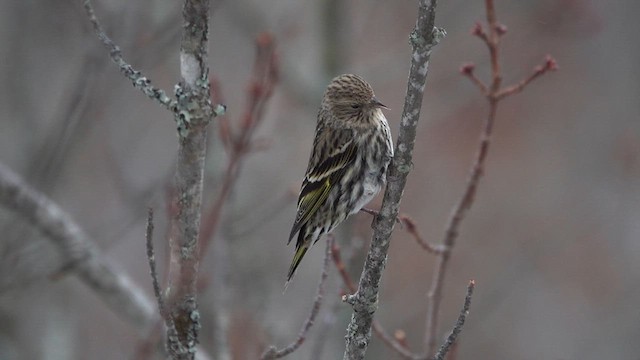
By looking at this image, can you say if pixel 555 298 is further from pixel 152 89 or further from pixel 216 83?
pixel 152 89

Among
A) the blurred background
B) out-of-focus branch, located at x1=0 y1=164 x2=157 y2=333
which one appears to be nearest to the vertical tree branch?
out-of-focus branch, located at x1=0 y1=164 x2=157 y2=333

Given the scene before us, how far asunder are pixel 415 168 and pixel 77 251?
6701mm

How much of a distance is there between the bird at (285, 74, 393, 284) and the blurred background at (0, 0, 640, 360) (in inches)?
83.6

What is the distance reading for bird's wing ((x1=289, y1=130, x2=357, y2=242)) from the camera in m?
4.98

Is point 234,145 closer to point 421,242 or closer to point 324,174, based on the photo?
point 324,174

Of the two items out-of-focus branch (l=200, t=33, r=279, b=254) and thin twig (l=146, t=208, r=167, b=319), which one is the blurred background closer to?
out-of-focus branch (l=200, t=33, r=279, b=254)

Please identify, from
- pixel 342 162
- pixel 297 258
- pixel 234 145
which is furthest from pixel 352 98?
pixel 297 258

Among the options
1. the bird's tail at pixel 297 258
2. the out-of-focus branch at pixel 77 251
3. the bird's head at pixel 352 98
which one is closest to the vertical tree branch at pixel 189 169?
the bird's tail at pixel 297 258

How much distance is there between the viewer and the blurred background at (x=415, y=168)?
27.0ft

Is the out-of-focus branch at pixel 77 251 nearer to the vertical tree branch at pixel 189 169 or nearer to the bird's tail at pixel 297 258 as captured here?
the bird's tail at pixel 297 258

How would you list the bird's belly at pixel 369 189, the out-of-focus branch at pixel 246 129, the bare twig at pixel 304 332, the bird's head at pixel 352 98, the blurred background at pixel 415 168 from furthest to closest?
the blurred background at pixel 415 168, the bird's head at pixel 352 98, the bird's belly at pixel 369 189, the out-of-focus branch at pixel 246 129, the bare twig at pixel 304 332

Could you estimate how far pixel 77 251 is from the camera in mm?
5672

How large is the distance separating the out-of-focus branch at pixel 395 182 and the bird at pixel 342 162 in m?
1.19

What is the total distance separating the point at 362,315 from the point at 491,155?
33.1 feet
